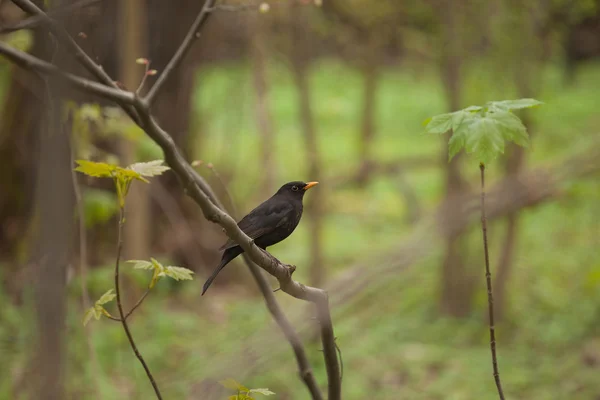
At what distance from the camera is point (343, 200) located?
1064 centimetres

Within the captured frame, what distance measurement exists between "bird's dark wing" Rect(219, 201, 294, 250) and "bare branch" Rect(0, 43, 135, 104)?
1275mm

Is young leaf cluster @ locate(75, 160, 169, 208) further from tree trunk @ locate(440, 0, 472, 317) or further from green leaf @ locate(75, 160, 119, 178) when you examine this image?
tree trunk @ locate(440, 0, 472, 317)

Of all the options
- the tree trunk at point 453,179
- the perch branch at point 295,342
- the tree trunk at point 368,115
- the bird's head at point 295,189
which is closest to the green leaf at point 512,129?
the perch branch at point 295,342

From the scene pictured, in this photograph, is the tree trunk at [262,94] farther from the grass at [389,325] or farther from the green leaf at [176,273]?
the green leaf at [176,273]

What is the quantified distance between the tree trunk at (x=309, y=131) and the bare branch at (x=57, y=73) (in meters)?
4.89

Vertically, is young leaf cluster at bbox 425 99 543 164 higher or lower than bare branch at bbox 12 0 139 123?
lower

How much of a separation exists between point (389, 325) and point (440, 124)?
4896 millimetres

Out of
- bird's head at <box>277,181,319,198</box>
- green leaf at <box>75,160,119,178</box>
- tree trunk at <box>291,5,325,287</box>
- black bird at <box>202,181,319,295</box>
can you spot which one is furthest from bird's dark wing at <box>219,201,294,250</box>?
tree trunk at <box>291,5,325,287</box>

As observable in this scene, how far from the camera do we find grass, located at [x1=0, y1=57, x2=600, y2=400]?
545 cm

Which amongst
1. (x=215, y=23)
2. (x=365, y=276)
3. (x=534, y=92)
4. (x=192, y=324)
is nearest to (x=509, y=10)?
(x=534, y=92)

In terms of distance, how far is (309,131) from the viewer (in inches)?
258

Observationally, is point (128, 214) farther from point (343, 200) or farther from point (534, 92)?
point (343, 200)

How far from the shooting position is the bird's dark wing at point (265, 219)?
2.86 m

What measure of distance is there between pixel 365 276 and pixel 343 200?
4.80m
